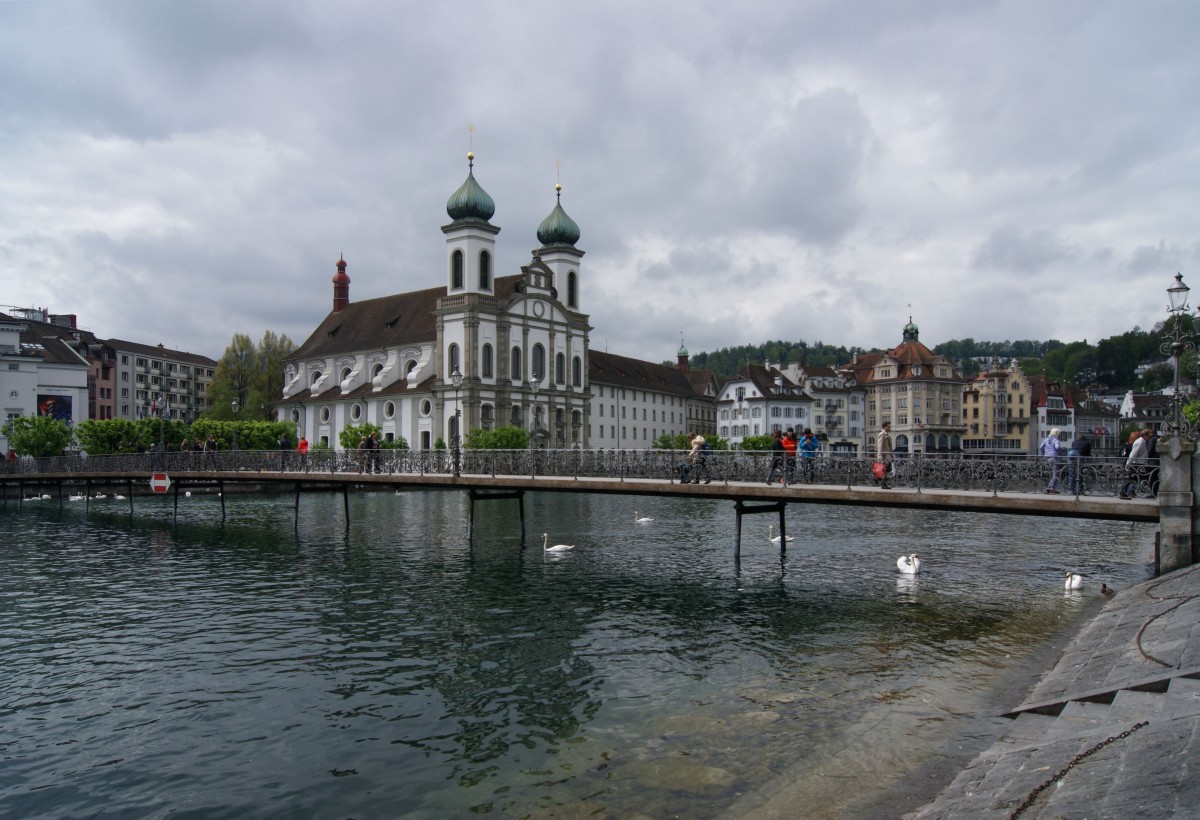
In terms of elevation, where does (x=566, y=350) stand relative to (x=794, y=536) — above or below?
above

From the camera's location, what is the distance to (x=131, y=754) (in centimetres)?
1323

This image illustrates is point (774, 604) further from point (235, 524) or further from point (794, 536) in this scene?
point (235, 524)

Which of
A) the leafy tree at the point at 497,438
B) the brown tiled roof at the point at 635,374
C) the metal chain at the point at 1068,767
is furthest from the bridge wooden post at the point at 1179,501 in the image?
the brown tiled roof at the point at 635,374

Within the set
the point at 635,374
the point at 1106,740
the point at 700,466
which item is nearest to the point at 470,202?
the point at 635,374

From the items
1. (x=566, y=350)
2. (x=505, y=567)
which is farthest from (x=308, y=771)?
(x=566, y=350)

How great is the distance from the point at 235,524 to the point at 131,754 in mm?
39312

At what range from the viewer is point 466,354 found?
92812 mm

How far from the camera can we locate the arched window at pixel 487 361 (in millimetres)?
94056

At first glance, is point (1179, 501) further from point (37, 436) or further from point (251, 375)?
point (251, 375)

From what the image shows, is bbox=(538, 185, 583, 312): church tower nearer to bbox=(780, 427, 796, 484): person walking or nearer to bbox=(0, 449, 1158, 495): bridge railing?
bbox=(0, 449, 1158, 495): bridge railing

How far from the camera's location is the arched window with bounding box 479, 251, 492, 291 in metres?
96.0

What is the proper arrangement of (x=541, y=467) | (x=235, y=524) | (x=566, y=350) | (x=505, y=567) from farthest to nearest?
(x=566, y=350)
(x=235, y=524)
(x=541, y=467)
(x=505, y=567)

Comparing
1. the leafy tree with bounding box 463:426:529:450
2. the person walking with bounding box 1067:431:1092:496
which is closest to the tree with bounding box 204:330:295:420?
the leafy tree with bounding box 463:426:529:450

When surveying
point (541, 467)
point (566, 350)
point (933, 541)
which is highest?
point (566, 350)
